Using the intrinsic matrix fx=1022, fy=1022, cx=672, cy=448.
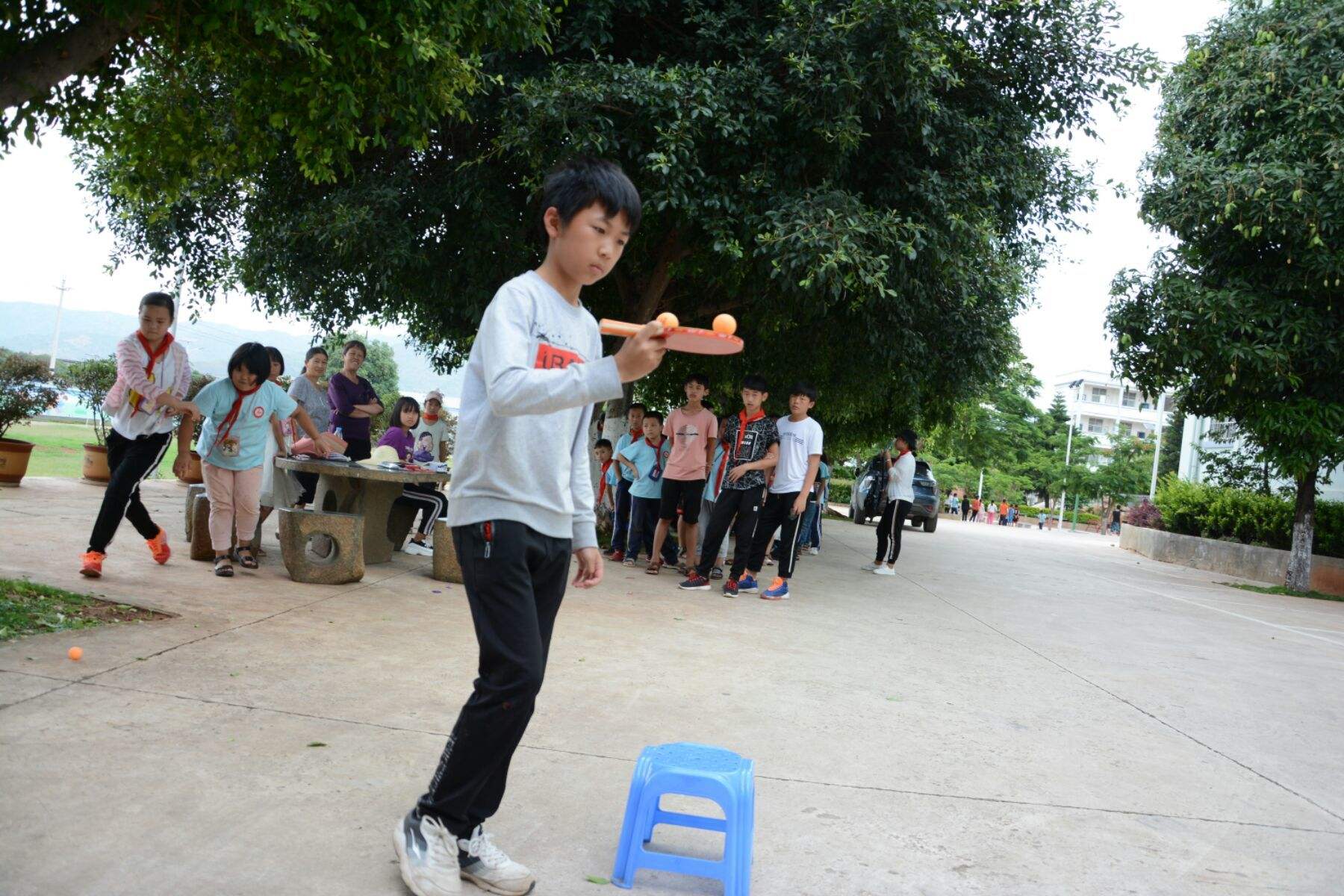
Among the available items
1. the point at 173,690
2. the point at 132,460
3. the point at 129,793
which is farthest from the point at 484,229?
the point at 129,793

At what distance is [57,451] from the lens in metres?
21.0

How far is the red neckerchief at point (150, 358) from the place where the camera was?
6.21 meters

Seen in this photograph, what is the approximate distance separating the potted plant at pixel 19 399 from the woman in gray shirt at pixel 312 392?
4183 mm

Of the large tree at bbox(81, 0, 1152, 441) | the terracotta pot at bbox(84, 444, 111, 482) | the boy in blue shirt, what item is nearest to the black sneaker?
the boy in blue shirt

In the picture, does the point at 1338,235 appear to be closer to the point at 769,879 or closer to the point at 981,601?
the point at 981,601

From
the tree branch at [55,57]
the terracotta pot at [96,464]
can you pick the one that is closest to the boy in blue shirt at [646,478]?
the tree branch at [55,57]

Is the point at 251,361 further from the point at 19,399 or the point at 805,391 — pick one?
the point at 19,399

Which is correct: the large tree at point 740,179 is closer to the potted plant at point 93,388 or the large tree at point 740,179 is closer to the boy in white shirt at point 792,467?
the boy in white shirt at point 792,467

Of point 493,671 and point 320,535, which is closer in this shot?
point 493,671

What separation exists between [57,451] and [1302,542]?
23.5 m

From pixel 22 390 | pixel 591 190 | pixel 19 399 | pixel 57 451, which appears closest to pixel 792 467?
pixel 591 190

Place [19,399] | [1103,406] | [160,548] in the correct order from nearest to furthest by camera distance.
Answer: [160,548] → [19,399] → [1103,406]

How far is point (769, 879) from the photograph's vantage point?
116 inches

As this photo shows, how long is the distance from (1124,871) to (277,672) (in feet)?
11.4
